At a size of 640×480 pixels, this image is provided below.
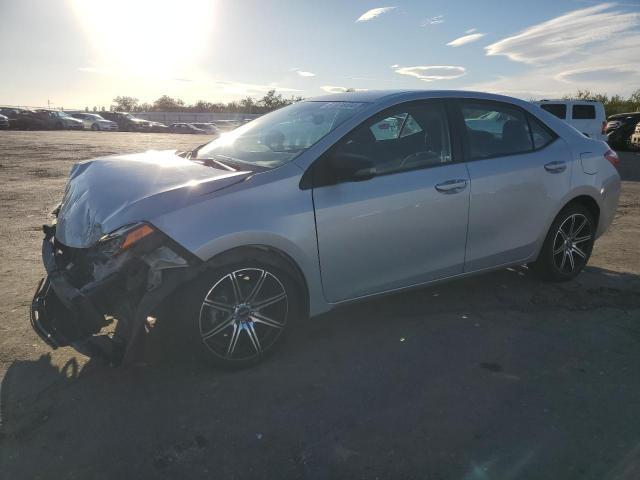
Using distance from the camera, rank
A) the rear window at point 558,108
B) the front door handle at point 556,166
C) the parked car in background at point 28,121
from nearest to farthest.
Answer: the front door handle at point 556,166, the rear window at point 558,108, the parked car in background at point 28,121

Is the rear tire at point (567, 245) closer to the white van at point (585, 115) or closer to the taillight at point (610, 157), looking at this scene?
the taillight at point (610, 157)

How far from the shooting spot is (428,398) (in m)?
3.04

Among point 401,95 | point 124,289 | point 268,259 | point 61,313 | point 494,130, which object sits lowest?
point 61,313

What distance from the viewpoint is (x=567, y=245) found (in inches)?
189

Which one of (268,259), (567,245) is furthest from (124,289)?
(567,245)

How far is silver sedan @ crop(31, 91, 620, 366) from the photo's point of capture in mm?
2982

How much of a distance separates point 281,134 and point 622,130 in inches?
772

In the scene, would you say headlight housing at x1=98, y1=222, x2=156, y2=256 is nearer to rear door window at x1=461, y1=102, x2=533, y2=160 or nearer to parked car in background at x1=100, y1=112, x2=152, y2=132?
rear door window at x1=461, y1=102, x2=533, y2=160

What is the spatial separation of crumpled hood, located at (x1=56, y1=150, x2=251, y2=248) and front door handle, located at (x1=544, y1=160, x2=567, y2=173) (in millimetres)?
2592

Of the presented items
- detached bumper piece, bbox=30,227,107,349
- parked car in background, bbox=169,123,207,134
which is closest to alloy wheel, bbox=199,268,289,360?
detached bumper piece, bbox=30,227,107,349

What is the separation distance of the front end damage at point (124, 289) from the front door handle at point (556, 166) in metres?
3.04

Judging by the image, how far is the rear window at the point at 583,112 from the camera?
674 inches

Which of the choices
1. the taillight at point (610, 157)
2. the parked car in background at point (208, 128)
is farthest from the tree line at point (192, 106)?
the taillight at point (610, 157)

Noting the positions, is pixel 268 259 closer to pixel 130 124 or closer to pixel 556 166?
pixel 556 166
